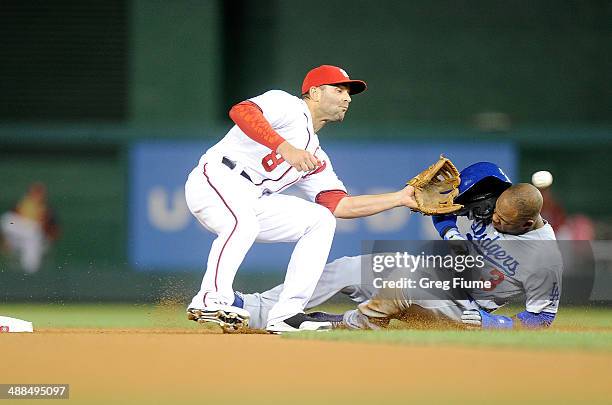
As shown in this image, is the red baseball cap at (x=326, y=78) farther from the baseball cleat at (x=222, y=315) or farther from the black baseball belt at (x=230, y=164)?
the baseball cleat at (x=222, y=315)

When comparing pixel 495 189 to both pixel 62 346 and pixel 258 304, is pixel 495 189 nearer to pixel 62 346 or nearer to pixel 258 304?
pixel 258 304

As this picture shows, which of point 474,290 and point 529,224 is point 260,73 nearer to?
point 474,290

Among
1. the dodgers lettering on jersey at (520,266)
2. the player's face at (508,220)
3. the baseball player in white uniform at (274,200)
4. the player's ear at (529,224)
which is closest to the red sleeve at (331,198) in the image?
the baseball player in white uniform at (274,200)

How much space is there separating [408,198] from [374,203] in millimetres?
199

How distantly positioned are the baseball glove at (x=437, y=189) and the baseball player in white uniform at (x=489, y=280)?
0.22 meters

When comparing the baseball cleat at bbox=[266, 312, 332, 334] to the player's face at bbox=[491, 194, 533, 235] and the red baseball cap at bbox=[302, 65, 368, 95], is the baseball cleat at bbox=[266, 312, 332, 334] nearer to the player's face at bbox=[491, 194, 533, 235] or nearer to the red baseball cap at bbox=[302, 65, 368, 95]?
the player's face at bbox=[491, 194, 533, 235]

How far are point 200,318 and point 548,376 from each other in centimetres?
227

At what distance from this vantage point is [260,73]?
1438 centimetres

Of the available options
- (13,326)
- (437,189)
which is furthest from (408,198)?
(13,326)

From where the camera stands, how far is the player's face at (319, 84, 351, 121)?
259 inches

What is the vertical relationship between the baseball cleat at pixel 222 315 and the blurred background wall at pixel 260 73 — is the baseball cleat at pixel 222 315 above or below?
below

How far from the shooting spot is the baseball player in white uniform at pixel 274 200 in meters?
6.01

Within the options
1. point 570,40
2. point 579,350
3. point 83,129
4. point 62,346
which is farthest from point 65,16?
point 579,350
